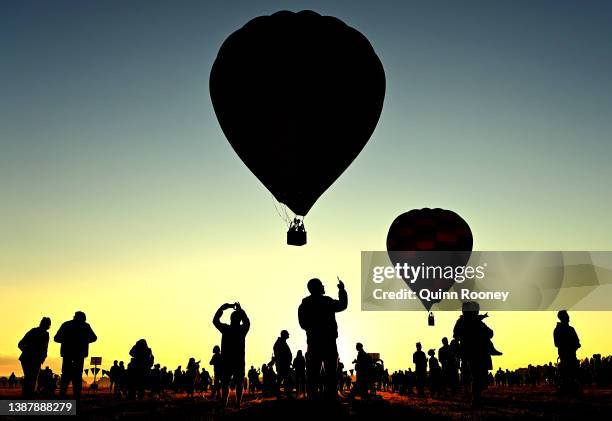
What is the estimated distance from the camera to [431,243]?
22.9 m

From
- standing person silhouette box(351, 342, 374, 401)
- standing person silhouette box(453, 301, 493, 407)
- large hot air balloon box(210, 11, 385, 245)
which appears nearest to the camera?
standing person silhouette box(453, 301, 493, 407)

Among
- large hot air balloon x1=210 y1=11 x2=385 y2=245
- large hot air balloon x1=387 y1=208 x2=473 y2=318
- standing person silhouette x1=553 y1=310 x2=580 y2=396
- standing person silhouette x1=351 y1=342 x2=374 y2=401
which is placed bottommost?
standing person silhouette x1=351 y1=342 x2=374 y2=401

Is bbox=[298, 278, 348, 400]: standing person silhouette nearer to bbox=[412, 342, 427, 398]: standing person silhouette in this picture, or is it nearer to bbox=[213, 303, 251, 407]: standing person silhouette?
bbox=[213, 303, 251, 407]: standing person silhouette

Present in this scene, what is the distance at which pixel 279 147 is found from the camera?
56.4ft

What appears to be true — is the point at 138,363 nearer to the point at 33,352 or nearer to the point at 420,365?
the point at 33,352

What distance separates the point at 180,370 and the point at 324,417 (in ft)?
112

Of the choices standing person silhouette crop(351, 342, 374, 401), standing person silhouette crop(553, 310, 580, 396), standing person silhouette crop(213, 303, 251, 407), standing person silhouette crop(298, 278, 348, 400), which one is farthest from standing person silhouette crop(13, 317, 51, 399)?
standing person silhouette crop(553, 310, 580, 396)

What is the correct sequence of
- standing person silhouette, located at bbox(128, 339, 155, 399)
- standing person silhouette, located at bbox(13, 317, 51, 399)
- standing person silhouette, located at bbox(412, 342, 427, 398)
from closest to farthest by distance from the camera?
standing person silhouette, located at bbox(13, 317, 51, 399)
standing person silhouette, located at bbox(128, 339, 155, 399)
standing person silhouette, located at bbox(412, 342, 427, 398)

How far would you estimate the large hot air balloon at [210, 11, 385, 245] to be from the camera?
17.2 m

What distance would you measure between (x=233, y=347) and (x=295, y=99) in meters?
7.23

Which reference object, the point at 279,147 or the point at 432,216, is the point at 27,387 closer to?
the point at 279,147

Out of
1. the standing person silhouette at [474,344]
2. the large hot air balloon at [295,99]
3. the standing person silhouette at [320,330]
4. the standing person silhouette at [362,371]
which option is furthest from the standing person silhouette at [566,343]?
the standing person silhouette at [320,330]

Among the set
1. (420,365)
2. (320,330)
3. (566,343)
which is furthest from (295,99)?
(420,365)

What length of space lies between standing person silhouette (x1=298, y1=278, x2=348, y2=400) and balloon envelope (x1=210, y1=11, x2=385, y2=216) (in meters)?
6.76
